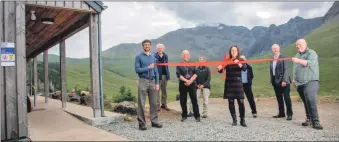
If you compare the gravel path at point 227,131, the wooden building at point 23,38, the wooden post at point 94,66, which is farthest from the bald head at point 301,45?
the wooden post at point 94,66

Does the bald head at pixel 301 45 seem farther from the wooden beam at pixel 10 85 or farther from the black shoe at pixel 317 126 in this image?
the wooden beam at pixel 10 85

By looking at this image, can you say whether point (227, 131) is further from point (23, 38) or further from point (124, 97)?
point (124, 97)

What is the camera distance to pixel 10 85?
246 inches

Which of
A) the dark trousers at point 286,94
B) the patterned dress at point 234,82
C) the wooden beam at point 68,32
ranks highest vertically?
the wooden beam at point 68,32

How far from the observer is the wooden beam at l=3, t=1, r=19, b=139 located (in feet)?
20.4

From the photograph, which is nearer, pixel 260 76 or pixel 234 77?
pixel 234 77

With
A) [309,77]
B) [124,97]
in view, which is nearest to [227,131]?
[309,77]

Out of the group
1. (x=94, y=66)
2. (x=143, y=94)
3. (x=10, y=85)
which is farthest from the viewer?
(x=94, y=66)

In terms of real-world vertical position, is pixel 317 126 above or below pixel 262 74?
Answer: below

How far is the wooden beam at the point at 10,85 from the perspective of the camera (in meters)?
6.21

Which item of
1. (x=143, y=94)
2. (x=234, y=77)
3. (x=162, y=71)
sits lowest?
(x=143, y=94)

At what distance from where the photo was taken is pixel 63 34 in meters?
11.2

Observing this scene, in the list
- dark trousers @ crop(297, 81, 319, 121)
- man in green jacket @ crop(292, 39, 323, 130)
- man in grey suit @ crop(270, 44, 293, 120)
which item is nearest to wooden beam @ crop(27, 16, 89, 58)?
man in grey suit @ crop(270, 44, 293, 120)

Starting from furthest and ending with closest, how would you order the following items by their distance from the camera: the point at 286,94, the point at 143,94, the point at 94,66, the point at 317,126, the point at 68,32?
the point at 68,32
the point at 286,94
the point at 94,66
the point at 143,94
the point at 317,126
